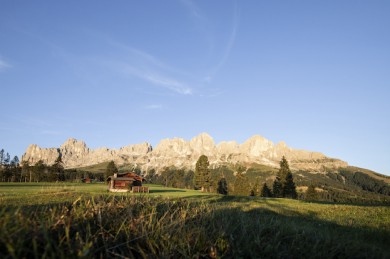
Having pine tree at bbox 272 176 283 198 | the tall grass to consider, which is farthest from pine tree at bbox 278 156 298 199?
the tall grass

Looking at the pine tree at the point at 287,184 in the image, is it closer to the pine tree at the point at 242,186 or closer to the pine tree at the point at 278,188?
the pine tree at the point at 278,188

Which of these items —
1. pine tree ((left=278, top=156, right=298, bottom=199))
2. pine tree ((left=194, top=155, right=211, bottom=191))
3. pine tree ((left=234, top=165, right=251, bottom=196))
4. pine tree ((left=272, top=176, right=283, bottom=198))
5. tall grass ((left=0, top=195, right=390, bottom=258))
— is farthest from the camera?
pine tree ((left=194, top=155, right=211, bottom=191))

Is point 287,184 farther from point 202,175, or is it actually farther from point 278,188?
point 202,175

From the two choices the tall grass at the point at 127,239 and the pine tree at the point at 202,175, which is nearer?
the tall grass at the point at 127,239

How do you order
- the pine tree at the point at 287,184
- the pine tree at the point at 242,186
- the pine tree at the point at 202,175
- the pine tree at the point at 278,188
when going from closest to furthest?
the pine tree at the point at 287,184 → the pine tree at the point at 278,188 → the pine tree at the point at 242,186 → the pine tree at the point at 202,175

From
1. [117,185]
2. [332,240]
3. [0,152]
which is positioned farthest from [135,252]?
[0,152]

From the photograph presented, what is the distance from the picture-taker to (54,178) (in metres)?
117

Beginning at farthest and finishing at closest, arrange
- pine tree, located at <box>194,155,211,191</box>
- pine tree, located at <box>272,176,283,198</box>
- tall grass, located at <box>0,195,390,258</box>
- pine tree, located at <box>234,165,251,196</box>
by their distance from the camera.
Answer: pine tree, located at <box>194,155,211,191</box> < pine tree, located at <box>234,165,251,196</box> < pine tree, located at <box>272,176,283,198</box> < tall grass, located at <box>0,195,390,258</box>

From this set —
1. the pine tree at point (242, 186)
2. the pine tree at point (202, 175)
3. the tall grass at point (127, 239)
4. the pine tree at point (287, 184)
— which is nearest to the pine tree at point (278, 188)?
the pine tree at point (287, 184)

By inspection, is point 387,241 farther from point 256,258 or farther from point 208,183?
point 208,183

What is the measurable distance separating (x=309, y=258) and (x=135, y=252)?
2140mm

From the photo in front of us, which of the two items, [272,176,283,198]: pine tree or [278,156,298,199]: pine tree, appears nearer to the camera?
[278,156,298,199]: pine tree

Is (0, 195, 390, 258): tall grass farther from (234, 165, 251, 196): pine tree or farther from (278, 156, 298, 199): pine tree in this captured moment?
(234, 165, 251, 196): pine tree

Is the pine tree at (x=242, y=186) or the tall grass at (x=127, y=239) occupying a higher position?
the tall grass at (x=127, y=239)
